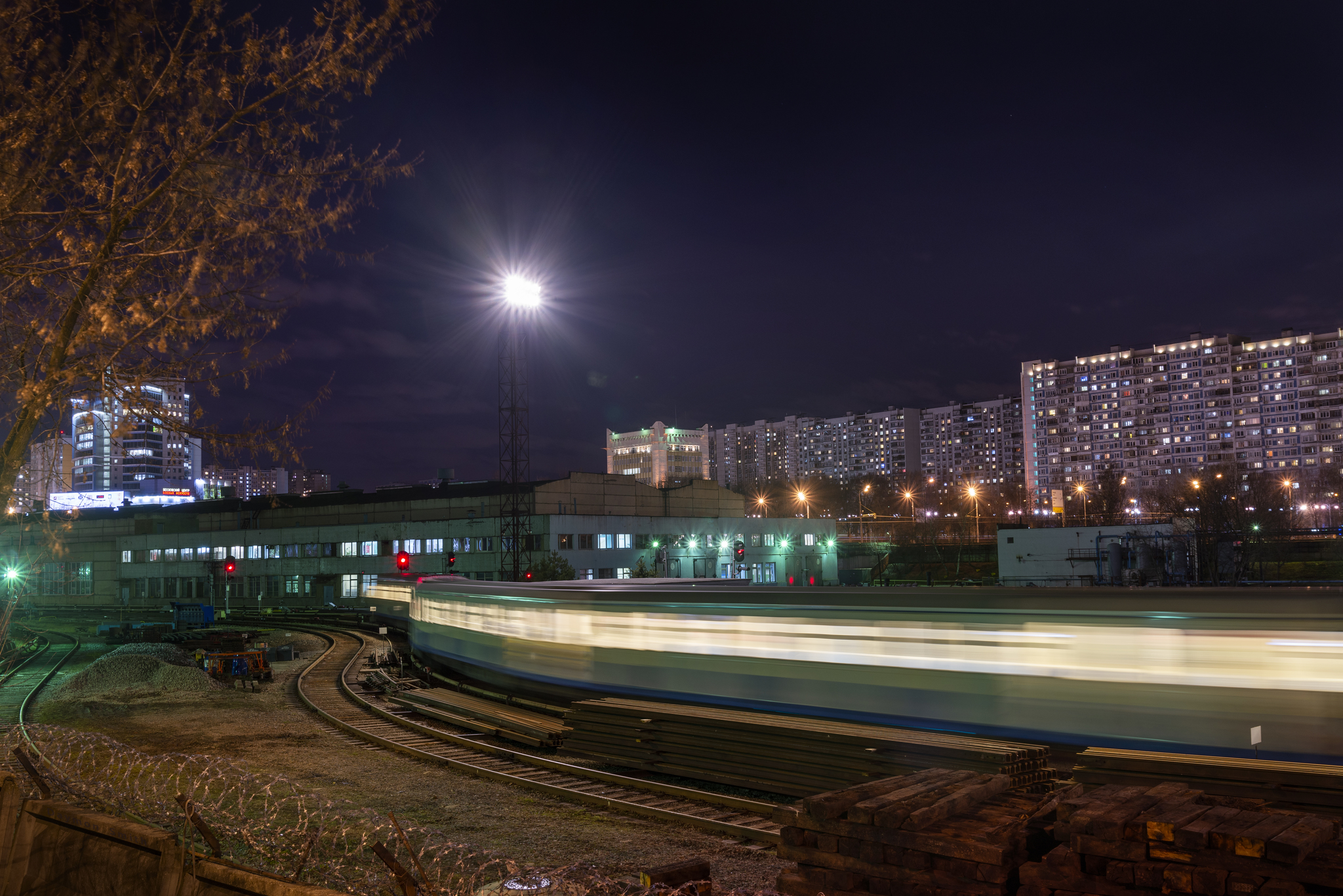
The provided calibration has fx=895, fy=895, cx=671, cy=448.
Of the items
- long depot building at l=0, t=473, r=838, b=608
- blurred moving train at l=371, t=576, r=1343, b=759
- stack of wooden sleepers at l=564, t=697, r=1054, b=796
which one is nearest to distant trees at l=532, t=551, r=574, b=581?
long depot building at l=0, t=473, r=838, b=608

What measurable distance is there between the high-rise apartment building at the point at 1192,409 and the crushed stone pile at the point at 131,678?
528 feet

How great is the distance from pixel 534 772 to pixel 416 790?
193cm

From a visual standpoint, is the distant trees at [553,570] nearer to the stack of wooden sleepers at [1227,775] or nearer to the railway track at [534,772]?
the railway track at [534,772]

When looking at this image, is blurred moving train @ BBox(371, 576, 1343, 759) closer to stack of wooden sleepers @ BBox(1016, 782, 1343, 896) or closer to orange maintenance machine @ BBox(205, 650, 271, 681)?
stack of wooden sleepers @ BBox(1016, 782, 1343, 896)

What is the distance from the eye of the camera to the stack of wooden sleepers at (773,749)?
35.6ft

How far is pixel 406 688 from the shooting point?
1016 inches

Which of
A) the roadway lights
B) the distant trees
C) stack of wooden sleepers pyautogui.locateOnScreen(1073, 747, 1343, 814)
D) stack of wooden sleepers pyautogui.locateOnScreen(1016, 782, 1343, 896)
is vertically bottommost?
the distant trees

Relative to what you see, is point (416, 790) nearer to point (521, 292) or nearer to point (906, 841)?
point (906, 841)

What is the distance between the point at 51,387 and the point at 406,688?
17.2 m

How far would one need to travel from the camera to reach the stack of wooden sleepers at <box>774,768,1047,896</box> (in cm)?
685

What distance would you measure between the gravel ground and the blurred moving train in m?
3.64

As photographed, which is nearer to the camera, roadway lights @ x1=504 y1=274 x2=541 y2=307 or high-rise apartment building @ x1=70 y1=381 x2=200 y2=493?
high-rise apartment building @ x1=70 y1=381 x2=200 y2=493

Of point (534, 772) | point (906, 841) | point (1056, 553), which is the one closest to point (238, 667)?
point (534, 772)

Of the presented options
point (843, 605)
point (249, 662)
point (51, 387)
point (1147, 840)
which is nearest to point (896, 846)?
point (1147, 840)
